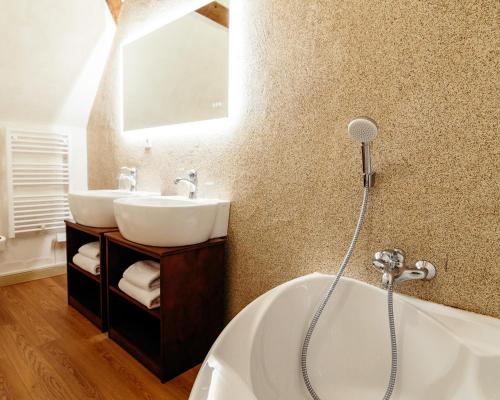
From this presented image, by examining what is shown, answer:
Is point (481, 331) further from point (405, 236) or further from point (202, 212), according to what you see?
point (202, 212)

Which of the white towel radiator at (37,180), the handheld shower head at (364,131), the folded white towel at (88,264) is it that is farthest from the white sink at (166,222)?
the white towel radiator at (37,180)

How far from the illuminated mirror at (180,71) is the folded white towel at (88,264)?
97 centimetres

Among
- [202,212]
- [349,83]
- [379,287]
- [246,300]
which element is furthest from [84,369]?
[349,83]

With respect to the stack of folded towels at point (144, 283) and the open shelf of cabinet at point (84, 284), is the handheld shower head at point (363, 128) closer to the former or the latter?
the stack of folded towels at point (144, 283)

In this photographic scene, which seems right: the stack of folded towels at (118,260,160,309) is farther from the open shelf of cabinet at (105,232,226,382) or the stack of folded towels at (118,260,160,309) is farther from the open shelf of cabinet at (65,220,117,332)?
the open shelf of cabinet at (65,220,117,332)

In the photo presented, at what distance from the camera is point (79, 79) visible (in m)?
2.56

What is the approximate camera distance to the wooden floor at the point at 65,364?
4.54ft

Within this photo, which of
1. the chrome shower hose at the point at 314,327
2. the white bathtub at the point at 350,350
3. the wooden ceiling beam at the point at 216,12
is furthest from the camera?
the wooden ceiling beam at the point at 216,12

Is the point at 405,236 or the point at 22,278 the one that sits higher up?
the point at 405,236

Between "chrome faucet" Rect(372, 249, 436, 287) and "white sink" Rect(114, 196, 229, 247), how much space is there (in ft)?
2.57

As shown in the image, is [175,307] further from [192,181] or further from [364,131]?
[364,131]

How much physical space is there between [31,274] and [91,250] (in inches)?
43.5

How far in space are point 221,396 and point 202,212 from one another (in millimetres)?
905

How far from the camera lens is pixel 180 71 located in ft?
6.47
